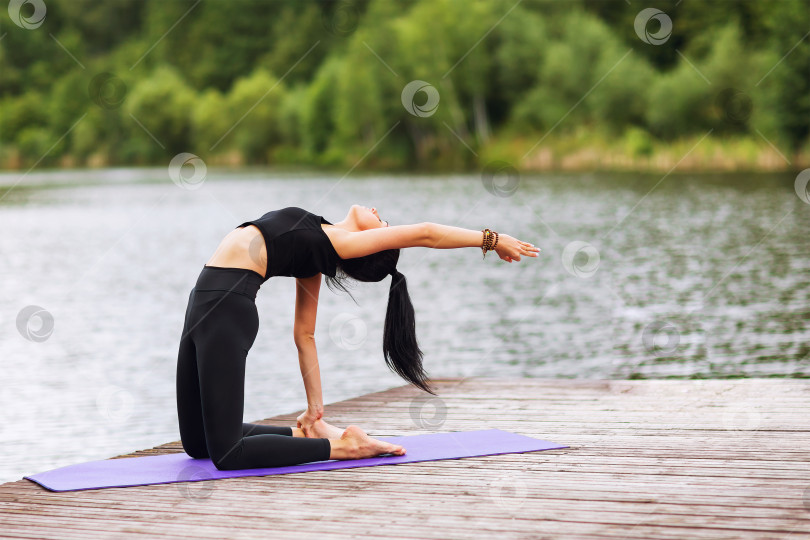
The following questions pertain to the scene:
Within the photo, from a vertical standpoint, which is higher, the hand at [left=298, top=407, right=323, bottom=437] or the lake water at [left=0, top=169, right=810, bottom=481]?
the lake water at [left=0, top=169, right=810, bottom=481]

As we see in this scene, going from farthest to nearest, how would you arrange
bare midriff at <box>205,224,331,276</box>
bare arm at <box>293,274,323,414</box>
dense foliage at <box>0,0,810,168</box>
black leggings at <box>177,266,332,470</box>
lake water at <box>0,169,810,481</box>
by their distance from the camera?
dense foliage at <box>0,0,810,168</box> → lake water at <box>0,169,810,481</box> → bare arm at <box>293,274,323,414</box> → bare midriff at <box>205,224,331,276</box> → black leggings at <box>177,266,332,470</box>

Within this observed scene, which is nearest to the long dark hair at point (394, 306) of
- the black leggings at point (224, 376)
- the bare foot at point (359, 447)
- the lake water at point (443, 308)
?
the bare foot at point (359, 447)

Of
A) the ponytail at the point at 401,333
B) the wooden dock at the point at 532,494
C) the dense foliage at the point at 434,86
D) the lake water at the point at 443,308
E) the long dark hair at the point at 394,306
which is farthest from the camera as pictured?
the dense foliage at the point at 434,86

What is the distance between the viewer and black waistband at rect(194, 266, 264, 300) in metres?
4.93

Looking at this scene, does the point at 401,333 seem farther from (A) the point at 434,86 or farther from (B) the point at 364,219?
(A) the point at 434,86

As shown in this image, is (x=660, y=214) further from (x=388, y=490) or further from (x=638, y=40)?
(x=638, y=40)

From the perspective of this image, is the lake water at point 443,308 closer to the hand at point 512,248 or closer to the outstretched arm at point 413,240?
the outstretched arm at point 413,240

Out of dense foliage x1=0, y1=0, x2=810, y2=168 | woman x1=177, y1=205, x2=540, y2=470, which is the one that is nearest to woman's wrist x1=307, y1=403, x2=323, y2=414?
woman x1=177, y1=205, x2=540, y2=470

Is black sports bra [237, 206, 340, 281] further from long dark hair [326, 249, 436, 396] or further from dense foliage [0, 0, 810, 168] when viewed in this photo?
dense foliage [0, 0, 810, 168]

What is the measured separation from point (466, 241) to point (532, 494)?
1266 millimetres

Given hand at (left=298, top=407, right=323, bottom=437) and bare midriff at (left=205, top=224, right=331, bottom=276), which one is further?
hand at (left=298, top=407, right=323, bottom=437)

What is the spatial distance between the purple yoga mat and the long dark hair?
38cm

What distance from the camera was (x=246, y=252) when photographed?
4965 millimetres

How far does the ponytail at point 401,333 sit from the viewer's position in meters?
5.27
